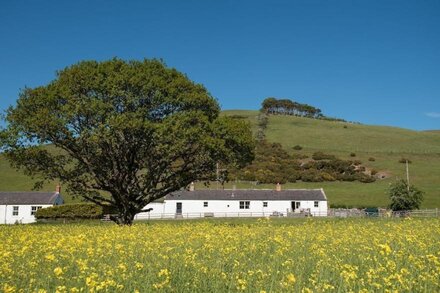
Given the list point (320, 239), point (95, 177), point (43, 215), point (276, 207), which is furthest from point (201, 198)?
point (320, 239)

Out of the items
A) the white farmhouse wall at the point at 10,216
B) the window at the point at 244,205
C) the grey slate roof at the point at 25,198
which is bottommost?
the white farmhouse wall at the point at 10,216

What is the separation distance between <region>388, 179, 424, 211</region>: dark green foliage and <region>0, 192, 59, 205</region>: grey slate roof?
5547cm

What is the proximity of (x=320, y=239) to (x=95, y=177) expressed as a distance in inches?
959

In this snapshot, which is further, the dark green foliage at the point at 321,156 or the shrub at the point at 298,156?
the shrub at the point at 298,156

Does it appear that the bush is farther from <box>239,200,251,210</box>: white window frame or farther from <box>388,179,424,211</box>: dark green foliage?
<box>388,179,424,211</box>: dark green foliage

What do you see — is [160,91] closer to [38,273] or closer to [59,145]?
[59,145]

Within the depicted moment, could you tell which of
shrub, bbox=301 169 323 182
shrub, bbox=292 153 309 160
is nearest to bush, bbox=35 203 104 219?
shrub, bbox=301 169 323 182

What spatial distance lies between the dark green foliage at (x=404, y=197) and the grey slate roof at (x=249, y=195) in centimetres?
1723

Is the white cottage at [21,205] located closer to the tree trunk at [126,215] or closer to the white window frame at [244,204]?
the white window frame at [244,204]

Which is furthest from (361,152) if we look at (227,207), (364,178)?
(227,207)

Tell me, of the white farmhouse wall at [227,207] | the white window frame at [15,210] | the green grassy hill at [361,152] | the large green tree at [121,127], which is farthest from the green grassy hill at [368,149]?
the large green tree at [121,127]

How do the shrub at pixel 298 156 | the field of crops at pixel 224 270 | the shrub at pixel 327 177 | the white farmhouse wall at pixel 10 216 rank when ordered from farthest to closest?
the shrub at pixel 298 156
the shrub at pixel 327 177
the white farmhouse wall at pixel 10 216
the field of crops at pixel 224 270

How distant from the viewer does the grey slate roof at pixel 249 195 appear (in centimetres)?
8219

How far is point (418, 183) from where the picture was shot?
313ft
